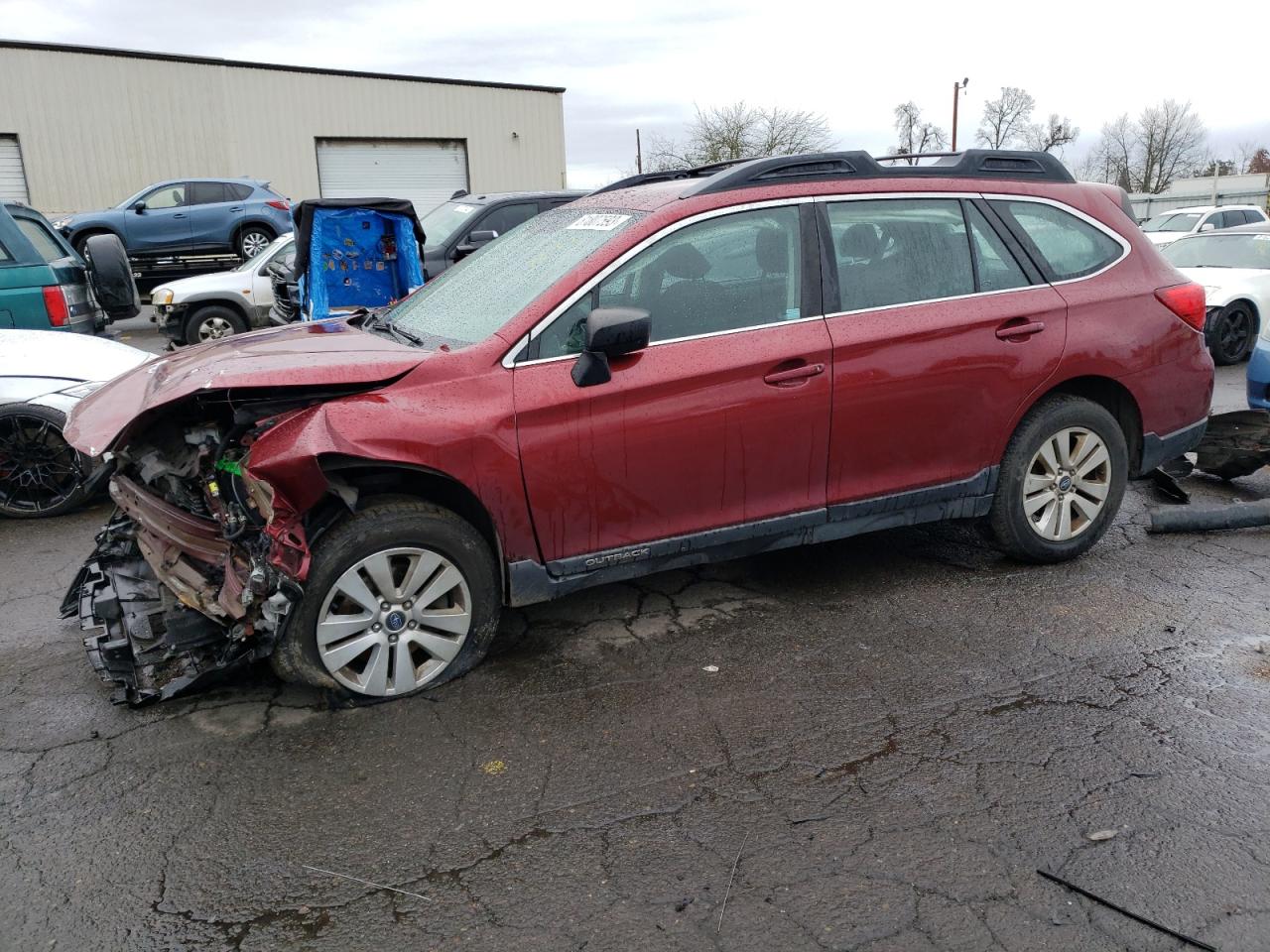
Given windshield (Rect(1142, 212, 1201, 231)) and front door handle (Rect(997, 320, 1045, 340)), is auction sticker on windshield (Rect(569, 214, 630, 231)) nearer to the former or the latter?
front door handle (Rect(997, 320, 1045, 340))

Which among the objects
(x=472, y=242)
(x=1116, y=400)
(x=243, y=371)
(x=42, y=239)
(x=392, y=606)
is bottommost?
(x=392, y=606)

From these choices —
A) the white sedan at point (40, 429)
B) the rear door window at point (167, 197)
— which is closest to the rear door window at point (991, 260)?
the white sedan at point (40, 429)

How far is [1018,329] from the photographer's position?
14.5 ft

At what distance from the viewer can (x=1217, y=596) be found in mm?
4543

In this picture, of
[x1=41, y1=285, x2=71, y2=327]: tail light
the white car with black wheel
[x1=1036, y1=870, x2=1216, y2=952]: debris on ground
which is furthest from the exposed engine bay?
the white car with black wheel

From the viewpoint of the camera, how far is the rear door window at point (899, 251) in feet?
13.8

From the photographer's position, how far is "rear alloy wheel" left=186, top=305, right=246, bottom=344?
39.4 feet

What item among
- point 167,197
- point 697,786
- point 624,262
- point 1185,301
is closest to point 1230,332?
point 1185,301

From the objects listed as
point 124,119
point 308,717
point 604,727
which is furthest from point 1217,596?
point 124,119

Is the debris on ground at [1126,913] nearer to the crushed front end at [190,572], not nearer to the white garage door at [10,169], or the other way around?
the crushed front end at [190,572]

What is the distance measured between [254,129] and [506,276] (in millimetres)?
26275

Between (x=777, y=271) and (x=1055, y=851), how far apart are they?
2390mm

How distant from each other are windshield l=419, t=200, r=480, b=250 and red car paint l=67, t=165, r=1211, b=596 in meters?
6.52

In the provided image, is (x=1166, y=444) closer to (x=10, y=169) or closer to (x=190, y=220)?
(x=190, y=220)
